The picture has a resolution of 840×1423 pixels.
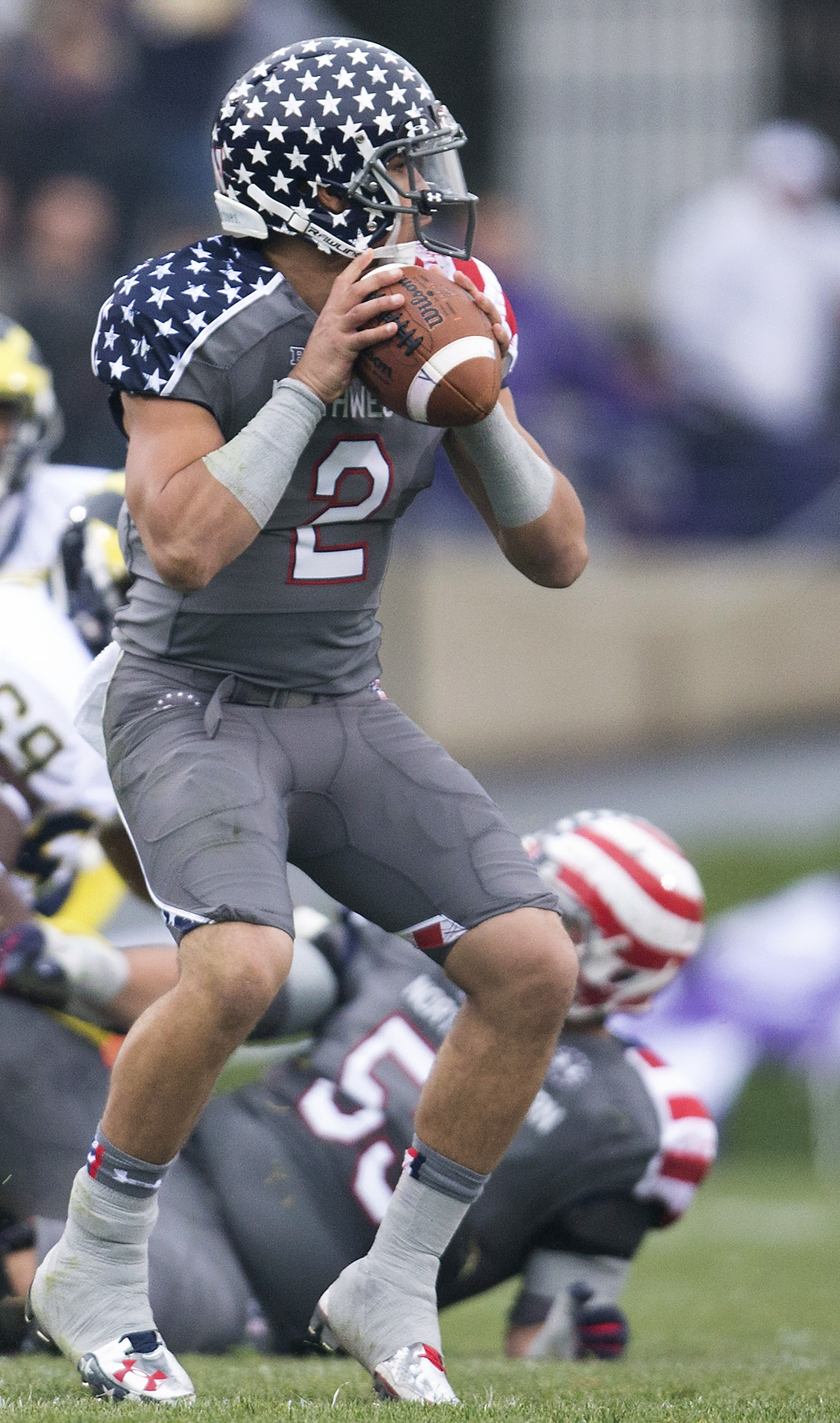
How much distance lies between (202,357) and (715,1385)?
1.79m

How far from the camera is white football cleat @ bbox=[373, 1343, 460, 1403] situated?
3072 millimetres

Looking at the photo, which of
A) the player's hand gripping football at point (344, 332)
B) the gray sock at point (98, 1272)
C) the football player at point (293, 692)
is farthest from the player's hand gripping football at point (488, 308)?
the gray sock at point (98, 1272)

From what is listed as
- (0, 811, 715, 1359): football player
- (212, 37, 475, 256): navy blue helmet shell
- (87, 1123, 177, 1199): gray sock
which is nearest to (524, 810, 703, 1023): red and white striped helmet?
(0, 811, 715, 1359): football player

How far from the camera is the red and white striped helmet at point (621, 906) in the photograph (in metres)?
4.14

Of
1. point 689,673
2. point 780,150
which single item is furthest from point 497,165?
point 689,673

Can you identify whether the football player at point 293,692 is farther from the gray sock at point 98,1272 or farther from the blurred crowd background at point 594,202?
the blurred crowd background at point 594,202

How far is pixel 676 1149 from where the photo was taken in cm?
405

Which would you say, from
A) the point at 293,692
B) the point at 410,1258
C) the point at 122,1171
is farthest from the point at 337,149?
the point at 410,1258

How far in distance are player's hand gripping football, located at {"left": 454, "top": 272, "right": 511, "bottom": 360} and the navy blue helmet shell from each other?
0.07 meters

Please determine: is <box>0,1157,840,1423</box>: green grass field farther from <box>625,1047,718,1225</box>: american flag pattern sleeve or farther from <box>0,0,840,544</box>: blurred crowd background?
<box>0,0,840,544</box>: blurred crowd background

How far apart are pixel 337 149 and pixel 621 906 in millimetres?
1600

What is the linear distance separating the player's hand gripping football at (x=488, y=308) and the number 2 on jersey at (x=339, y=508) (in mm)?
243

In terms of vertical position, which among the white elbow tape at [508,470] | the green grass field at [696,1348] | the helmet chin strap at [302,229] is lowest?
the green grass field at [696,1348]

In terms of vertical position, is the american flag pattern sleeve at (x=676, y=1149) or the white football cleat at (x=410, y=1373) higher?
the white football cleat at (x=410, y=1373)
